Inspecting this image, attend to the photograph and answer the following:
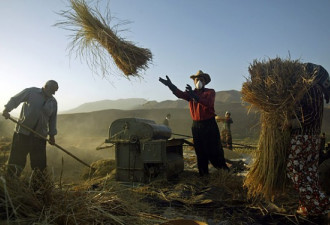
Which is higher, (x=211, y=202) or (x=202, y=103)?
(x=202, y=103)

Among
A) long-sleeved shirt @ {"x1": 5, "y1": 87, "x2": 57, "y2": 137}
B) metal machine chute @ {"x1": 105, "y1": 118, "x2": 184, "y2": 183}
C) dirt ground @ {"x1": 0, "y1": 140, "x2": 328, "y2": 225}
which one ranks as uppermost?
long-sleeved shirt @ {"x1": 5, "y1": 87, "x2": 57, "y2": 137}

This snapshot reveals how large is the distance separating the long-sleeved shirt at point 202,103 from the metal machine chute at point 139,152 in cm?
79

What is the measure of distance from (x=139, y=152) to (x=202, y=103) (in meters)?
1.49

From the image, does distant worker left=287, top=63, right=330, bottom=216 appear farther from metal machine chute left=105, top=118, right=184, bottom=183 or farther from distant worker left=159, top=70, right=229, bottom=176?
metal machine chute left=105, top=118, right=184, bottom=183

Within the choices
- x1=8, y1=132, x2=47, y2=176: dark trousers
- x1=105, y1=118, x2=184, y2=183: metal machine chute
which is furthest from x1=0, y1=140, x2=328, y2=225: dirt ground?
x1=8, y1=132, x2=47, y2=176: dark trousers

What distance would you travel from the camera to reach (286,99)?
3039 millimetres

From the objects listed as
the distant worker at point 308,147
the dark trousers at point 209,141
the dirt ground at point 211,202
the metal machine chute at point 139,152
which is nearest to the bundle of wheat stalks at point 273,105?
the distant worker at point 308,147

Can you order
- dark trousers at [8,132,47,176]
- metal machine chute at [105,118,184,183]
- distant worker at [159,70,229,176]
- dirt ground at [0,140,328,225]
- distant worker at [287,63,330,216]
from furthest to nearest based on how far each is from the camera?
distant worker at [159,70,229,176] < metal machine chute at [105,118,184,183] < dark trousers at [8,132,47,176] < dirt ground at [0,140,328,225] < distant worker at [287,63,330,216]

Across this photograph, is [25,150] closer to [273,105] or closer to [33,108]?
[33,108]

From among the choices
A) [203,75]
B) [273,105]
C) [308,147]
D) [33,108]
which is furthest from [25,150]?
[308,147]

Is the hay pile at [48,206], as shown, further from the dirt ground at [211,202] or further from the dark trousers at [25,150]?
the dark trousers at [25,150]

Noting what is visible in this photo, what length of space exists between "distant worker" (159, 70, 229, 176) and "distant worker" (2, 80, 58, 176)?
2.13 meters

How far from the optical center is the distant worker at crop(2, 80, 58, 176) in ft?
15.5

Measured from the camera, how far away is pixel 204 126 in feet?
17.5
